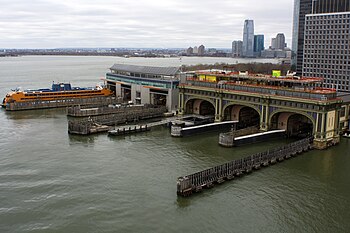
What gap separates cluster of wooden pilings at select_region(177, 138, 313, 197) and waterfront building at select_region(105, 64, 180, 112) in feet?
88.2

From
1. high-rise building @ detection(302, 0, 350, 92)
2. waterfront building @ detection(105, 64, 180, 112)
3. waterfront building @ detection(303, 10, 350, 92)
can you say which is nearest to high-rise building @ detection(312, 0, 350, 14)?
high-rise building @ detection(302, 0, 350, 92)

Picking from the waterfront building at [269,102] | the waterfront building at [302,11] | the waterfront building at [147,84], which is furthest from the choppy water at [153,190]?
the waterfront building at [302,11]

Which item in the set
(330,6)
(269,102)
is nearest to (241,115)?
(269,102)

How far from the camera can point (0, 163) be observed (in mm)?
37156

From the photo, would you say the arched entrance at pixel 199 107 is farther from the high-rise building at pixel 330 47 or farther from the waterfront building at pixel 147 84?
the high-rise building at pixel 330 47

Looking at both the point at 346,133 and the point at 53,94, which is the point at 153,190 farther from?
the point at 53,94

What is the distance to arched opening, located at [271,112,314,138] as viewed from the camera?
1977 inches

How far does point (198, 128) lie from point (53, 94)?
35.0 metres

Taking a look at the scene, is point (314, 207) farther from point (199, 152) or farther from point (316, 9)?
point (316, 9)

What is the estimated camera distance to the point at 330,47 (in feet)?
296

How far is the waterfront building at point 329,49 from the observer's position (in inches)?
3440

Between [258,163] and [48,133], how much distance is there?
89.2 feet

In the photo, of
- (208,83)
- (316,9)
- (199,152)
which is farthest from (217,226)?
(316,9)

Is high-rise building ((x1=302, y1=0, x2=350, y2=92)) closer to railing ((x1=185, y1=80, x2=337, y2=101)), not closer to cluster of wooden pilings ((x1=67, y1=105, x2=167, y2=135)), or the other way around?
railing ((x1=185, y1=80, x2=337, y2=101))
